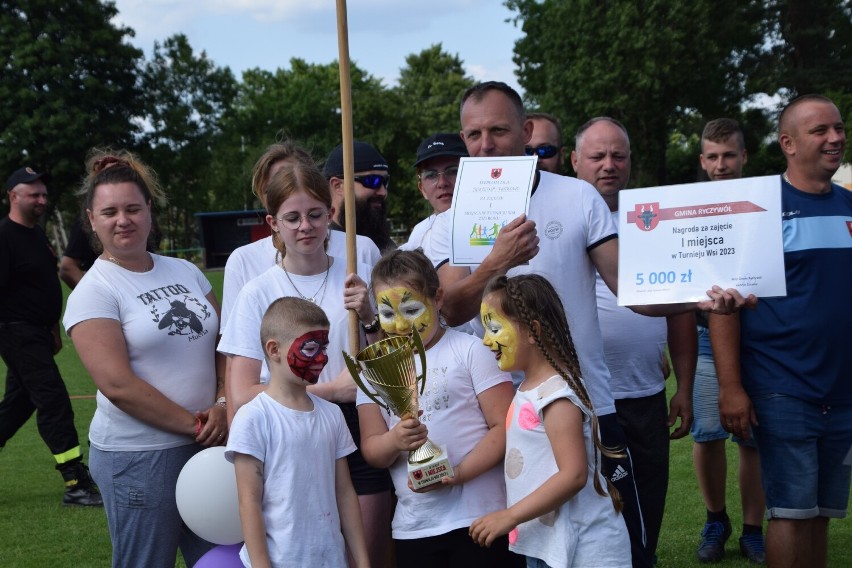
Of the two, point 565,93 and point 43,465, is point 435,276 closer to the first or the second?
point 43,465

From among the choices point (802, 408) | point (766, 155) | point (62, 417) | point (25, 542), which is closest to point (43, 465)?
point (62, 417)

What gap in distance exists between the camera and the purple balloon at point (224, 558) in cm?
366

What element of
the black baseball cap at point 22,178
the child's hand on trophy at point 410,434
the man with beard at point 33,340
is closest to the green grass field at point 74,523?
the man with beard at point 33,340

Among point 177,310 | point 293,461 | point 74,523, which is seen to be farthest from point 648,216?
point 74,523

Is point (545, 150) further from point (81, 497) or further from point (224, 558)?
point (81, 497)

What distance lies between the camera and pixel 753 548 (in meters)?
5.70

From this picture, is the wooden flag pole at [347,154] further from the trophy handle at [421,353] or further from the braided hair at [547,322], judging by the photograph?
the braided hair at [547,322]

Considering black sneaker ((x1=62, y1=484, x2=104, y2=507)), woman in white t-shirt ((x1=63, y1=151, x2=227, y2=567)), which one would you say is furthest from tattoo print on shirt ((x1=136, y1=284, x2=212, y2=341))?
black sneaker ((x1=62, y1=484, x2=104, y2=507))

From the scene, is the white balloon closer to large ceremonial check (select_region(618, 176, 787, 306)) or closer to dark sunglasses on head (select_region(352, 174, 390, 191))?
large ceremonial check (select_region(618, 176, 787, 306))

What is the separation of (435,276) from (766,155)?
3441cm

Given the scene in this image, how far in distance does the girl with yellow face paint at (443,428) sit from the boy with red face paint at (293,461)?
176 millimetres

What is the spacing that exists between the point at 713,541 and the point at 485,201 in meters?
3.16

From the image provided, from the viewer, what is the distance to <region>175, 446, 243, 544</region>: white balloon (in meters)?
3.64

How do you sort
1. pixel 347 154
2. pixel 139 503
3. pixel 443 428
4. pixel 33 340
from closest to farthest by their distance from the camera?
pixel 443 428 < pixel 347 154 < pixel 139 503 < pixel 33 340
